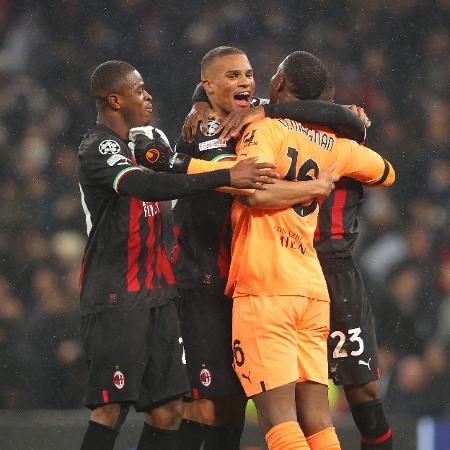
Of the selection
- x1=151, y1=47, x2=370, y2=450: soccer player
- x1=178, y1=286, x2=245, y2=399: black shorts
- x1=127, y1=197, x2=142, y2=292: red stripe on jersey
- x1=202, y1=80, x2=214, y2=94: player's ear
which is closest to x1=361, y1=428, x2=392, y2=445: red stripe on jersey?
x1=151, y1=47, x2=370, y2=450: soccer player

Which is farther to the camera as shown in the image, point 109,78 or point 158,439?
point 109,78

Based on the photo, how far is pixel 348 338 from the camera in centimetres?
425

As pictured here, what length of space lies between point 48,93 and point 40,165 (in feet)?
1.68

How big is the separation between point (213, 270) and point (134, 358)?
0.52 metres

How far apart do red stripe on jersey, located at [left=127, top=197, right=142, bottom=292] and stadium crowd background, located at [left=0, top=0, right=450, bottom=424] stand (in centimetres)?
248

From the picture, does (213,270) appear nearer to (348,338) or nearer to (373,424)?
(348,338)

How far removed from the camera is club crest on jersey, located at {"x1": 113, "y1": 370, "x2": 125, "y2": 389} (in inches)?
143

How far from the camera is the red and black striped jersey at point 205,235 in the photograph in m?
3.93

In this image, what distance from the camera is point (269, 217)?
3.64 meters

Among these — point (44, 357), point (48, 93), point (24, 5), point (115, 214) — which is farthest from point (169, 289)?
point (24, 5)

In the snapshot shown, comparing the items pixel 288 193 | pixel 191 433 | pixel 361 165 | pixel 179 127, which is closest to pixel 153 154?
pixel 288 193

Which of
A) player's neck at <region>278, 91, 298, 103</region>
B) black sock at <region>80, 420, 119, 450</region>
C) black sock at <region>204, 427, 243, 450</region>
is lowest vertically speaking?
black sock at <region>204, 427, 243, 450</region>

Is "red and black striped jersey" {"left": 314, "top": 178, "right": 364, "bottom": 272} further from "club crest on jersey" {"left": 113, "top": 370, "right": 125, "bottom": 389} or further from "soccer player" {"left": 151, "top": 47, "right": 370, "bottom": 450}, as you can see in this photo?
"club crest on jersey" {"left": 113, "top": 370, "right": 125, "bottom": 389}

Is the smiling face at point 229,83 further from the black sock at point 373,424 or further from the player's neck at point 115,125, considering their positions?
the black sock at point 373,424
